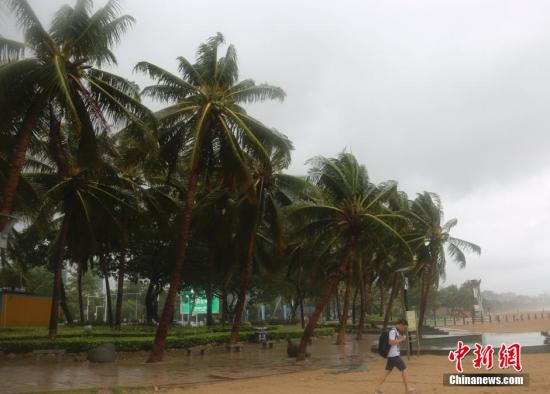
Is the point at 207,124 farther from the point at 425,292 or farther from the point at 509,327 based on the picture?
the point at 509,327

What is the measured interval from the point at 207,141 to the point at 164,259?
61.0 ft

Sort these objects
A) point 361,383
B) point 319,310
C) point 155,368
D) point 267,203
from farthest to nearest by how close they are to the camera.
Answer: point 267,203, point 319,310, point 155,368, point 361,383

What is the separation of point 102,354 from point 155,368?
9.07 ft

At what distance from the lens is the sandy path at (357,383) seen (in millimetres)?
11281

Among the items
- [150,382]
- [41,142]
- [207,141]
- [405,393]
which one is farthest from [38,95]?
[405,393]

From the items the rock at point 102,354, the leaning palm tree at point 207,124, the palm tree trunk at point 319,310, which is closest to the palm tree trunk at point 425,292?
the palm tree trunk at point 319,310


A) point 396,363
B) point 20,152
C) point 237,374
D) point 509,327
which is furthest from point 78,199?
point 509,327

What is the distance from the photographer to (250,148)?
61.2 feet

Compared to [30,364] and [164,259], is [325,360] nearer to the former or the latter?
[30,364]

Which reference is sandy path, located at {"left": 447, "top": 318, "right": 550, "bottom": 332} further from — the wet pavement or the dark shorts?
the dark shorts

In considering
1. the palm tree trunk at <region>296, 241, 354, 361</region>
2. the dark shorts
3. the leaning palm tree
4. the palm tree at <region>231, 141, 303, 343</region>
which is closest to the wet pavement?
the palm tree trunk at <region>296, 241, 354, 361</region>

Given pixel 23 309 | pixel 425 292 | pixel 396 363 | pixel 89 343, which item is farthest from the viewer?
pixel 23 309

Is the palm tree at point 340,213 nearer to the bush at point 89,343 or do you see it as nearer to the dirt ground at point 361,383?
the dirt ground at point 361,383

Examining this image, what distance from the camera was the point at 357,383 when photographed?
41.8ft
